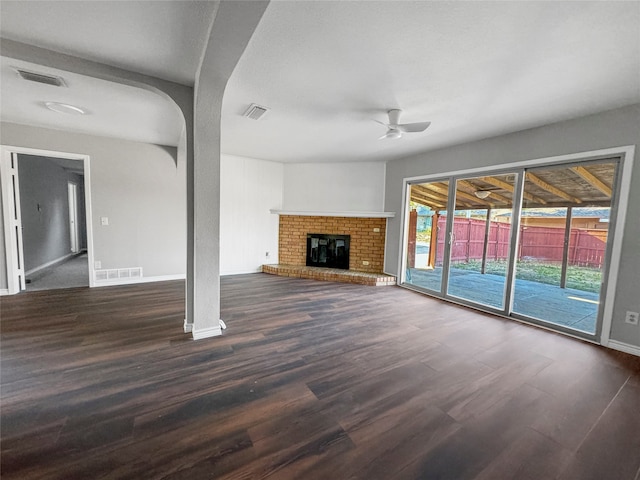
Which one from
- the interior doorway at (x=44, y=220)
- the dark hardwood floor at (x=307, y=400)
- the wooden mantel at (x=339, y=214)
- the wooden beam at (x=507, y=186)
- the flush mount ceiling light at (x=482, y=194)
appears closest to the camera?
the dark hardwood floor at (x=307, y=400)

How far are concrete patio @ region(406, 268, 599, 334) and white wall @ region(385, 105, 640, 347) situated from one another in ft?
0.96

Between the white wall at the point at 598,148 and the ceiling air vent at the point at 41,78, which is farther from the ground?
the ceiling air vent at the point at 41,78

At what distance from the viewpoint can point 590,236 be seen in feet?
9.62

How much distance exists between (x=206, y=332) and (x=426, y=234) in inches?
162

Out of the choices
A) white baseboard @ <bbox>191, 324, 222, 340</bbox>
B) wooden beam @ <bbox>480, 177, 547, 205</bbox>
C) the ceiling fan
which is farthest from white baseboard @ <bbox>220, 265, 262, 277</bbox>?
wooden beam @ <bbox>480, 177, 547, 205</bbox>

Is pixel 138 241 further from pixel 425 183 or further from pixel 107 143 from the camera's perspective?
pixel 425 183

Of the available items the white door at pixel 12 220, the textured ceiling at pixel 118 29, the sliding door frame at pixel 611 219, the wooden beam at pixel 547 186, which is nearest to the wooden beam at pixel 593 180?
the sliding door frame at pixel 611 219

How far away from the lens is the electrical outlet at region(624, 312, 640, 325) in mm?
2516

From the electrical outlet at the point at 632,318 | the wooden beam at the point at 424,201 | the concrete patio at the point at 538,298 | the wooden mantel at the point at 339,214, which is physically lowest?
the concrete patio at the point at 538,298

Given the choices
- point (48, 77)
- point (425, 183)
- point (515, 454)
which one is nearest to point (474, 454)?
point (515, 454)

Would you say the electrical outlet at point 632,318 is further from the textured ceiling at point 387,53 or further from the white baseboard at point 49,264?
the white baseboard at point 49,264

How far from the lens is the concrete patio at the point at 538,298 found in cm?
317

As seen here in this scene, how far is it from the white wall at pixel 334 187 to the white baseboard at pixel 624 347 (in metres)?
3.58

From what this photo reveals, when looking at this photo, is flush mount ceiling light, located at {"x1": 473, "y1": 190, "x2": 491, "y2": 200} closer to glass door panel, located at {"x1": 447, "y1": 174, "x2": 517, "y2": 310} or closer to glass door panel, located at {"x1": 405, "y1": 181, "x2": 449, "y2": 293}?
glass door panel, located at {"x1": 447, "y1": 174, "x2": 517, "y2": 310}
